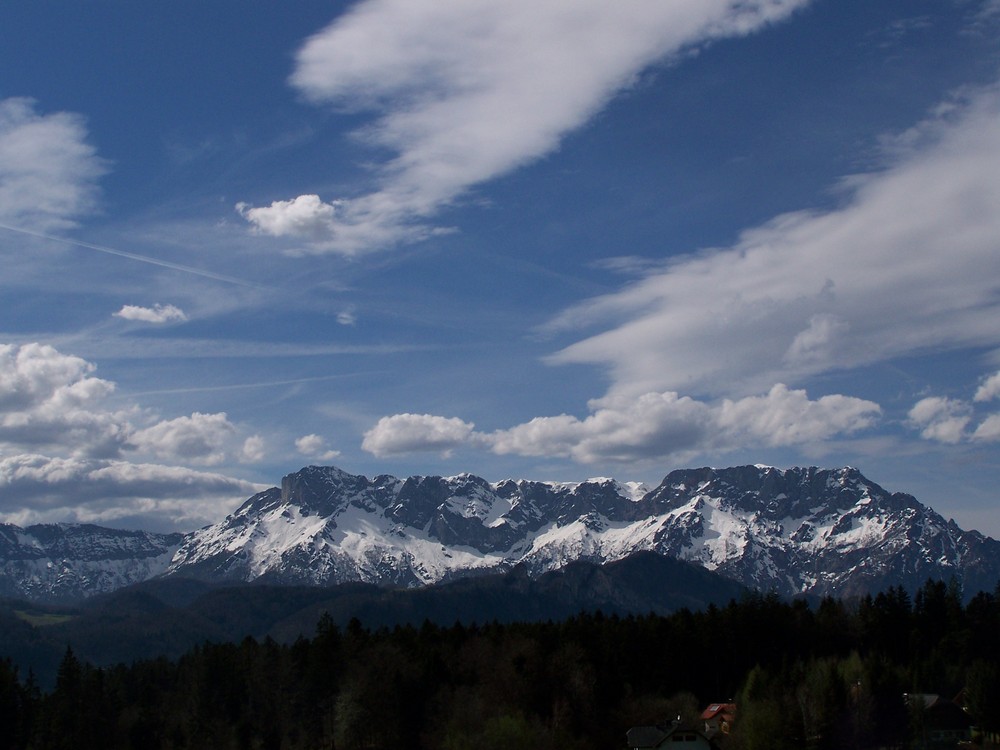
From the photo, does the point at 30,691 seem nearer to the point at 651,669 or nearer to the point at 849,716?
the point at 651,669

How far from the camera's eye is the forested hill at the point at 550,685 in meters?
101

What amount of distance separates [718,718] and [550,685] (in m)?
20.0

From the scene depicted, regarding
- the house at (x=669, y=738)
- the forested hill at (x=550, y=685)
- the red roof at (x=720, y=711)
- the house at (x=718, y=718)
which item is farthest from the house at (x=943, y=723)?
the house at (x=669, y=738)

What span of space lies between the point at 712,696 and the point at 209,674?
55.6 meters

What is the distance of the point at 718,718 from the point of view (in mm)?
114312

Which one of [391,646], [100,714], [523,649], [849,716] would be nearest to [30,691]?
[100,714]

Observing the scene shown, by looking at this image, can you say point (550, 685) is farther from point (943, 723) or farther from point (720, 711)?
point (943, 723)

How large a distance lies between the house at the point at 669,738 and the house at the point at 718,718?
5.44m

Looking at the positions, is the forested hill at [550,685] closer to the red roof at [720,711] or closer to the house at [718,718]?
the red roof at [720,711]

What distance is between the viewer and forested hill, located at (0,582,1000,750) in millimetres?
100562

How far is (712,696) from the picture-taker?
12362 centimetres

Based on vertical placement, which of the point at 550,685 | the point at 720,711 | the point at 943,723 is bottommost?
the point at 943,723

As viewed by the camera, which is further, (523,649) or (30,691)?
(30,691)

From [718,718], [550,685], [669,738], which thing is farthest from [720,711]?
[550,685]
